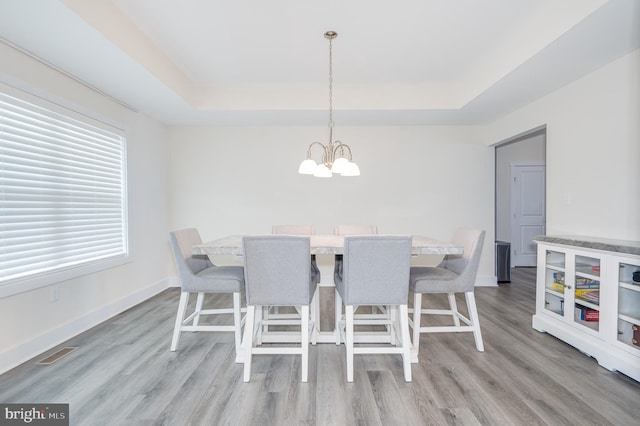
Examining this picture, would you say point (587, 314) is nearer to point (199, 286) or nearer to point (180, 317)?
point (199, 286)

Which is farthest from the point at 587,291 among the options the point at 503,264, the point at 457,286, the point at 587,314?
the point at 503,264

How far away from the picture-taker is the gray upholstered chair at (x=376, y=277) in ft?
6.38

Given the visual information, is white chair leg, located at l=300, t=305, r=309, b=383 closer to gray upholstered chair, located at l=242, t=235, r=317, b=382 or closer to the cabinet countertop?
gray upholstered chair, located at l=242, t=235, r=317, b=382

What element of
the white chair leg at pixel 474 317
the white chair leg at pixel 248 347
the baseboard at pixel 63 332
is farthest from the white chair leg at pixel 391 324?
the baseboard at pixel 63 332

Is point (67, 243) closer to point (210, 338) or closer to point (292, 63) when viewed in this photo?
point (210, 338)

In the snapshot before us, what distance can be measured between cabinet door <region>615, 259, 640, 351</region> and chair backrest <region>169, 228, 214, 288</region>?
9.80 ft

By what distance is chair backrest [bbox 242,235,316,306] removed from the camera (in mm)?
1947

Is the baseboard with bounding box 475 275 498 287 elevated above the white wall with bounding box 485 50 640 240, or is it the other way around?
the white wall with bounding box 485 50 640 240

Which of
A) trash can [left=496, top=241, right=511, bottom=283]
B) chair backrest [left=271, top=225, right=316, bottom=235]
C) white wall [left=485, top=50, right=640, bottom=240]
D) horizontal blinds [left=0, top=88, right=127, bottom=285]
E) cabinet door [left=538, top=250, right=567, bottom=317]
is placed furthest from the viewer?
trash can [left=496, top=241, right=511, bottom=283]

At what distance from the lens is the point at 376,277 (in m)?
1.99

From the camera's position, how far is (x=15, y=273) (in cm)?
223

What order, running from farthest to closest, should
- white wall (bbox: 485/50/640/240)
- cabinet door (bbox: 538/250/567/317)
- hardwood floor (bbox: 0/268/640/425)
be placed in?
cabinet door (bbox: 538/250/567/317) → white wall (bbox: 485/50/640/240) → hardwood floor (bbox: 0/268/640/425)

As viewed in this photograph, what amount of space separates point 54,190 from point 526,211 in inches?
265

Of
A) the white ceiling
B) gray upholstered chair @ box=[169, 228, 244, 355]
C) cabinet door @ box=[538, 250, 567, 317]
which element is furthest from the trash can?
gray upholstered chair @ box=[169, 228, 244, 355]
